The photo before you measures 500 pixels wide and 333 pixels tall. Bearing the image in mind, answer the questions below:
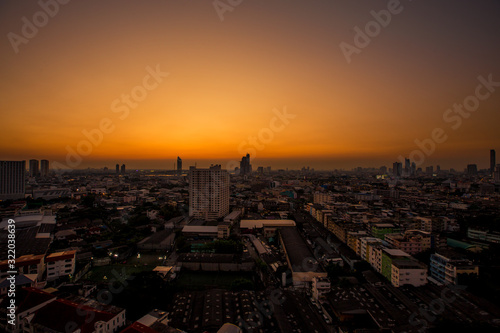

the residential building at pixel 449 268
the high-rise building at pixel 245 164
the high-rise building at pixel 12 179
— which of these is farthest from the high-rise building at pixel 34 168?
the residential building at pixel 449 268

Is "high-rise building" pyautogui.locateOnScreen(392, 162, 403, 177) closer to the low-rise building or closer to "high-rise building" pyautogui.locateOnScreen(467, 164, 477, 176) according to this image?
"high-rise building" pyautogui.locateOnScreen(467, 164, 477, 176)

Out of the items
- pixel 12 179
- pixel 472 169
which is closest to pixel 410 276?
pixel 12 179

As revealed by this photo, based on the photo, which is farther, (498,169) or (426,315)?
(498,169)

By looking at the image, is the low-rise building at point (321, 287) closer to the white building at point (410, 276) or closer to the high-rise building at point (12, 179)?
the white building at point (410, 276)

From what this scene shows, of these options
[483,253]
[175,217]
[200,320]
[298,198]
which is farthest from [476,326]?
[298,198]

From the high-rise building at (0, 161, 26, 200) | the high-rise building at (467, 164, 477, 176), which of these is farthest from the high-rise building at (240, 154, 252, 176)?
the high-rise building at (467, 164, 477, 176)

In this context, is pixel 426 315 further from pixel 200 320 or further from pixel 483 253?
pixel 483 253
